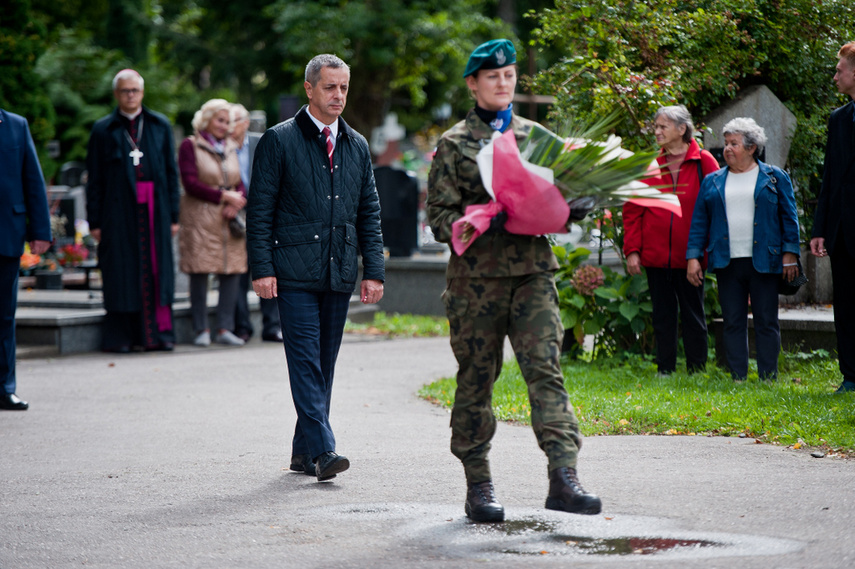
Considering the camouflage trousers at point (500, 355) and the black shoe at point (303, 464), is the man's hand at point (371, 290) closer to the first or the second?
the black shoe at point (303, 464)

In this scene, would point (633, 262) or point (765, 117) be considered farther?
point (765, 117)

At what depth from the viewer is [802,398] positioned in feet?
22.1

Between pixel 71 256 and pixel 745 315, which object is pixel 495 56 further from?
pixel 71 256

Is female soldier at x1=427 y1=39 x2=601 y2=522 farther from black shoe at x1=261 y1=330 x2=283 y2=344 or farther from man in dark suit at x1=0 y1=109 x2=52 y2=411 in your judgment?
black shoe at x1=261 y1=330 x2=283 y2=344

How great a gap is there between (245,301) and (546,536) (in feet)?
26.0

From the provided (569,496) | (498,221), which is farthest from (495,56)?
(569,496)

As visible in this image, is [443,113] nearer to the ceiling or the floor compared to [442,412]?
nearer to the ceiling

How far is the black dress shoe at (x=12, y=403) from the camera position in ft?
24.6

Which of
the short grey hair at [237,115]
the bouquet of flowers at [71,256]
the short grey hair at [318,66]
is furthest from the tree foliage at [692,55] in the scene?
the bouquet of flowers at [71,256]

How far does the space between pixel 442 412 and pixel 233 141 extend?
194 inches

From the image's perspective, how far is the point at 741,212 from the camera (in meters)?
7.49

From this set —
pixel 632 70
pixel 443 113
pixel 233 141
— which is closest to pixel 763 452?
pixel 632 70

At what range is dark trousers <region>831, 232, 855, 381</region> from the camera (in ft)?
23.3

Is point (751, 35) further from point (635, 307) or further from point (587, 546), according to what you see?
point (587, 546)
